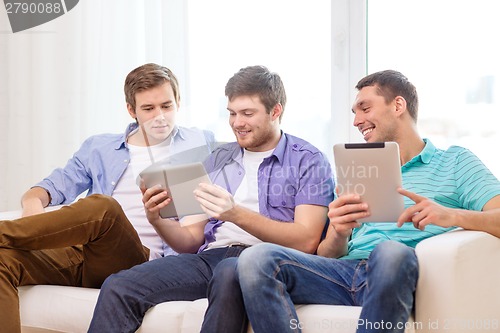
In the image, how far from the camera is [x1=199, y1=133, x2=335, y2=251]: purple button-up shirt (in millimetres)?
2340

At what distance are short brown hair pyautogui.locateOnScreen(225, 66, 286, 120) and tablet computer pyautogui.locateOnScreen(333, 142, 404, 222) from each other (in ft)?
1.72

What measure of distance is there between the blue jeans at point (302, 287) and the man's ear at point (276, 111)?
1.95 ft

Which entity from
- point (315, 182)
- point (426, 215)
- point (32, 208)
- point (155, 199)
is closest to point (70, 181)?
point (32, 208)

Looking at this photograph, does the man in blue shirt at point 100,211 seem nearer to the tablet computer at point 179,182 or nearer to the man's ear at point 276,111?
the tablet computer at point 179,182

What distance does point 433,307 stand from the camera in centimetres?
181

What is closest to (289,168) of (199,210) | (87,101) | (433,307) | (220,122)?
(199,210)

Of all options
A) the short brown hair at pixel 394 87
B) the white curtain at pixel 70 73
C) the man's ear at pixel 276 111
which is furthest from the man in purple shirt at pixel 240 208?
the white curtain at pixel 70 73

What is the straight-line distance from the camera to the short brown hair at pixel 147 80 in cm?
265

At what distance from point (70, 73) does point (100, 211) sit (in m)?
1.50

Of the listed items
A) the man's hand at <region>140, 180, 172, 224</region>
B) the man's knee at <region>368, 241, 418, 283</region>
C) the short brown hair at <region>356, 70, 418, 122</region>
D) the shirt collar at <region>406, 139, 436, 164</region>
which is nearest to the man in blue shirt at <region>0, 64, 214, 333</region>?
the man's hand at <region>140, 180, 172, 224</region>

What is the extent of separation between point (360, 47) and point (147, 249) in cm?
128

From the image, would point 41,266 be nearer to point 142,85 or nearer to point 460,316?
point 142,85

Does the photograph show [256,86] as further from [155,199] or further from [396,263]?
[396,263]

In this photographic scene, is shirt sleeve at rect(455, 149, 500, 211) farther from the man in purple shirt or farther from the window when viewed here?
the window
